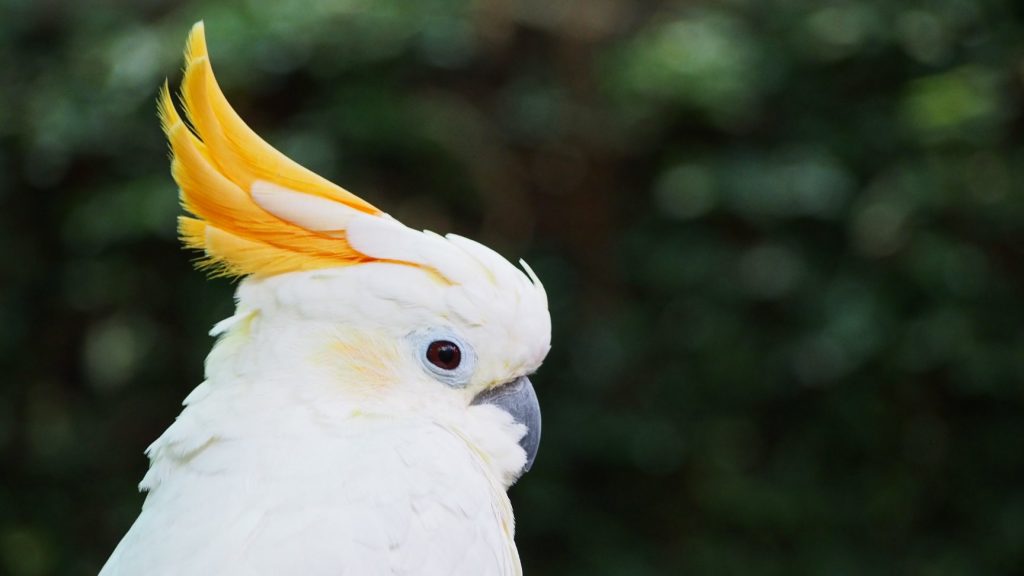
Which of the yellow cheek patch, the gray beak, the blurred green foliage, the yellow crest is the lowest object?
the blurred green foliage

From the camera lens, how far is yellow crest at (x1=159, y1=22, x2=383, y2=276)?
53.7 inches

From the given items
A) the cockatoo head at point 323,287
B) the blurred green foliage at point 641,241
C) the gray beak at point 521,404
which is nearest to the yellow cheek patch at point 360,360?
the cockatoo head at point 323,287

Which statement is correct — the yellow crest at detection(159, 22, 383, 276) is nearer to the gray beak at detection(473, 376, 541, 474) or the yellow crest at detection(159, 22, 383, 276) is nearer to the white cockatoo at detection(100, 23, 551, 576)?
the white cockatoo at detection(100, 23, 551, 576)

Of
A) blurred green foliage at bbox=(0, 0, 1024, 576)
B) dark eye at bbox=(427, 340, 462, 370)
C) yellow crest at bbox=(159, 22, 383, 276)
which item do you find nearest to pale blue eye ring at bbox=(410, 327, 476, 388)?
dark eye at bbox=(427, 340, 462, 370)

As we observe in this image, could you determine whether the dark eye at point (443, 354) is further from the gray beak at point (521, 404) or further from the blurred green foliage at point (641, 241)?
the blurred green foliage at point (641, 241)

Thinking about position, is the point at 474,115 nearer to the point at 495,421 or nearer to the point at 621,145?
the point at 621,145

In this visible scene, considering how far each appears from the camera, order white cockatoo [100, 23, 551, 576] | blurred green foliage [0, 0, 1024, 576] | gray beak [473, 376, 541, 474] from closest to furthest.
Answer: white cockatoo [100, 23, 551, 576] < gray beak [473, 376, 541, 474] < blurred green foliage [0, 0, 1024, 576]

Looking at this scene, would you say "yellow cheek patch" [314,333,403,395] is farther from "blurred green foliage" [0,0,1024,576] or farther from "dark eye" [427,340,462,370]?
"blurred green foliage" [0,0,1024,576]

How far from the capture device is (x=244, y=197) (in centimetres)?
137

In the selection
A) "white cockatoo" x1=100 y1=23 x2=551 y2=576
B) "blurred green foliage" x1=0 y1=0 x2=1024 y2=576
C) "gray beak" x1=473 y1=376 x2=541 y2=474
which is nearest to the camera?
"white cockatoo" x1=100 y1=23 x2=551 y2=576

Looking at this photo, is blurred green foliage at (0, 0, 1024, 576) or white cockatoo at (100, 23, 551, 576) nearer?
white cockatoo at (100, 23, 551, 576)

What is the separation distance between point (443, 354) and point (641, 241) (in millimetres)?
1875

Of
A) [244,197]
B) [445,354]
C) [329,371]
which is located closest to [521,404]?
[445,354]

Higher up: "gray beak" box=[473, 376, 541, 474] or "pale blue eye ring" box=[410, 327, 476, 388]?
"pale blue eye ring" box=[410, 327, 476, 388]
